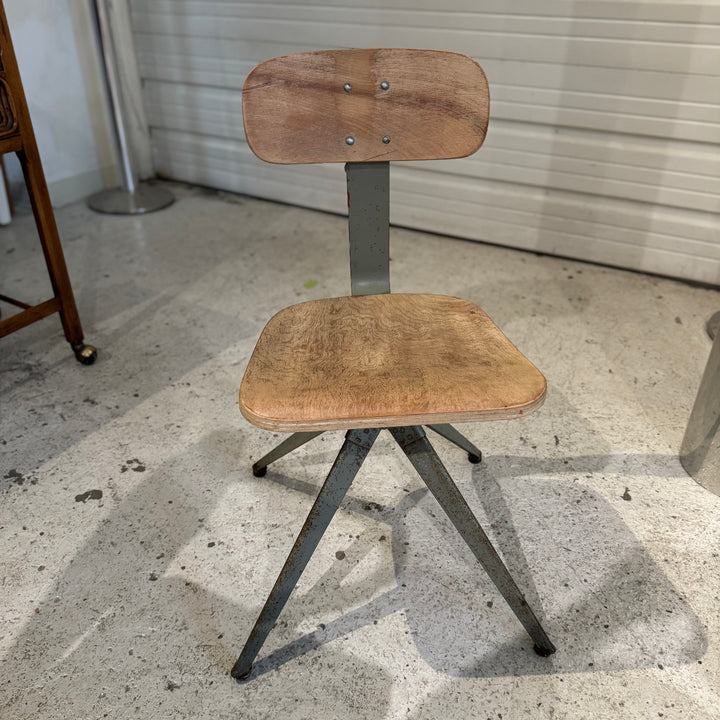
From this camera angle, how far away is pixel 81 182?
3.31m

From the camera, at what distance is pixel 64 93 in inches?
123

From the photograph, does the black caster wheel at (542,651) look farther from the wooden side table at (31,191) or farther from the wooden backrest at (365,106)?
the wooden side table at (31,191)

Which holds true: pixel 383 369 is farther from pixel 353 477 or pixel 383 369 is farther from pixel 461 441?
pixel 461 441

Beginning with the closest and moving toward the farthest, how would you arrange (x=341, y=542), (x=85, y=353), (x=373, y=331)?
(x=373, y=331) → (x=341, y=542) → (x=85, y=353)

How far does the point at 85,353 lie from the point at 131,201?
1492 millimetres

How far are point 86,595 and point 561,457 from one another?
110 cm

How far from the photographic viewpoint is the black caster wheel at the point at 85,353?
201 cm

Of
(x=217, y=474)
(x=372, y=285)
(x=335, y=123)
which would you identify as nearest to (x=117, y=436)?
(x=217, y=474)

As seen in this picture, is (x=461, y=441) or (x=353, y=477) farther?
(x=461, y=441)

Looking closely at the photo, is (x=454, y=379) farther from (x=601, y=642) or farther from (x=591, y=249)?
(x=591, y=249)

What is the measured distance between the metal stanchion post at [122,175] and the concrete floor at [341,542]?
3.40 feet

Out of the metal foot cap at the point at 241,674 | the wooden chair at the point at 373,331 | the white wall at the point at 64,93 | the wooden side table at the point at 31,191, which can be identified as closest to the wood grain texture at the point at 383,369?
the wooden chair at the point at 373,331

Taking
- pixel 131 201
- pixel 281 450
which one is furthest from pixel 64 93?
pixel 281 450

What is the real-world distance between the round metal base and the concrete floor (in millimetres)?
990
